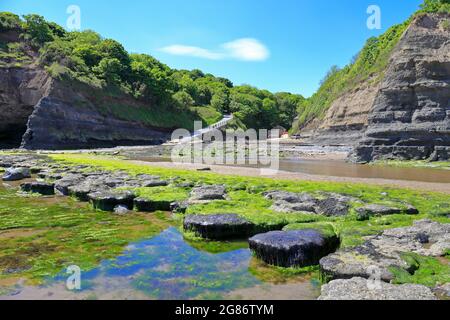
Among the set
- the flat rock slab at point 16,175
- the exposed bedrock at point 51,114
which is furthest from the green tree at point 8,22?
the flat rock slab at point 16,175

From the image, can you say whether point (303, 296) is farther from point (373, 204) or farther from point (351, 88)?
point (351, 88)

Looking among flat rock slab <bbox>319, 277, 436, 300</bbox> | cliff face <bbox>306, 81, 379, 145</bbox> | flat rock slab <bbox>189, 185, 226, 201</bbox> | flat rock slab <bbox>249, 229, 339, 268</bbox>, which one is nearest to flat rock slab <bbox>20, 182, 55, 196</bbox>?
flat rock slab <bbox>189, 185, 226, 201</bbox>

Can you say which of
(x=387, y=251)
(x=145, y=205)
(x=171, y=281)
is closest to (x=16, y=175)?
(x=145, y=205)

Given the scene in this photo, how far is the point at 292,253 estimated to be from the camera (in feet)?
28.9

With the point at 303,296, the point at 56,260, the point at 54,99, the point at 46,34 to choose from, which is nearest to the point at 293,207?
the point at 303,296

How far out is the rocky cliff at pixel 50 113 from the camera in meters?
60.8

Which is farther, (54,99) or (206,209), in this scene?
(54,99)

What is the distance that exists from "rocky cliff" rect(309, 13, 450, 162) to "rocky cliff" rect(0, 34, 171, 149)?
45794 mm

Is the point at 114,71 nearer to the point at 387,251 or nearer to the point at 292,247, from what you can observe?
the point at 292,247

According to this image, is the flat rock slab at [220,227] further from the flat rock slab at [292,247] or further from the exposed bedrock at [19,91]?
the exposed bedrock at [19,91]

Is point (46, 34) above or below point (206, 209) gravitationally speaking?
above

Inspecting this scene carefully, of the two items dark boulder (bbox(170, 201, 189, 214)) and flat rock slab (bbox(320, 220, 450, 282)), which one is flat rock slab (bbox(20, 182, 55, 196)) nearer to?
dark boulder (bbox(170, 201, 189, 214))

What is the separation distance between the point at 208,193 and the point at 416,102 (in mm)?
30912

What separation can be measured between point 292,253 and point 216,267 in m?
1.79
